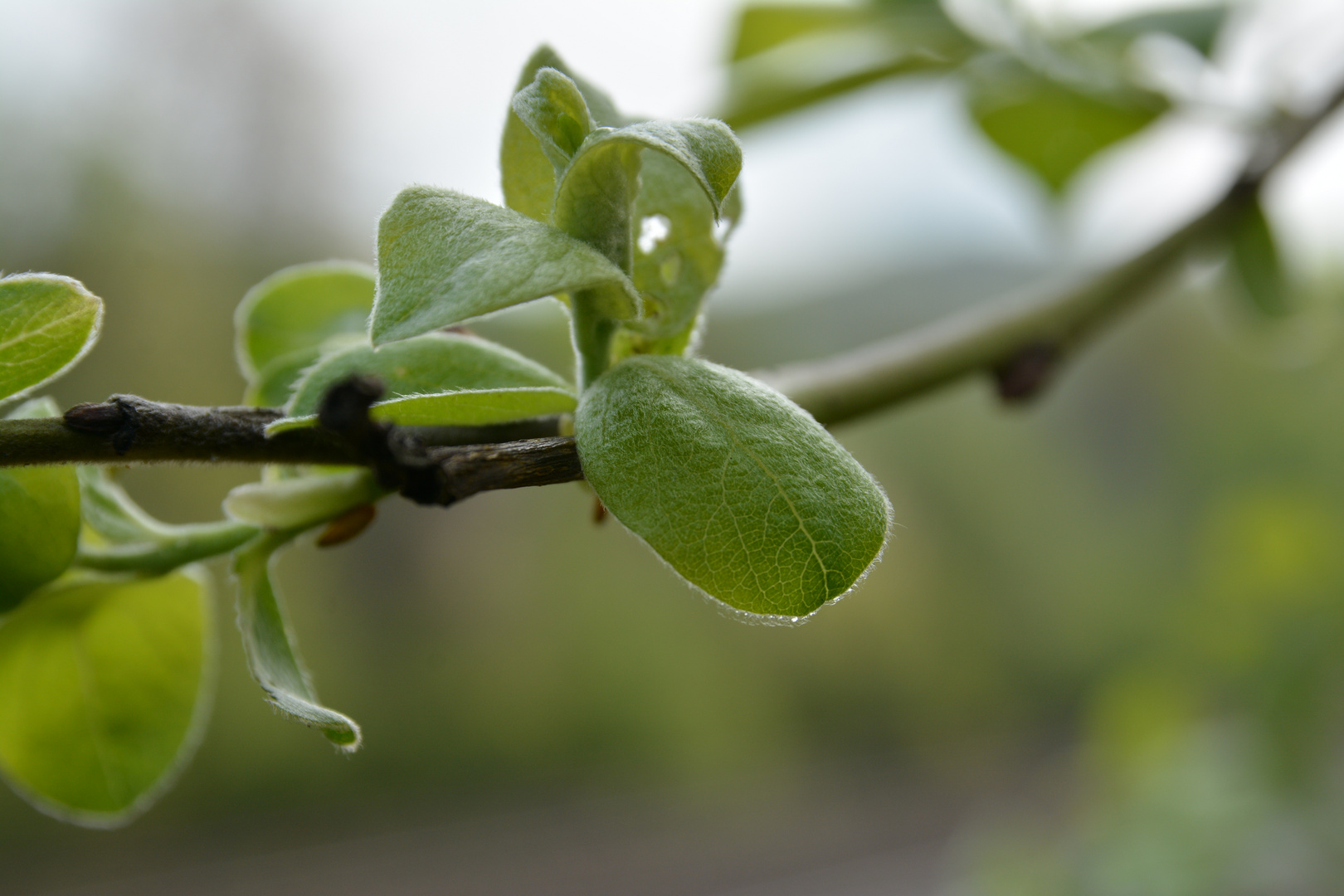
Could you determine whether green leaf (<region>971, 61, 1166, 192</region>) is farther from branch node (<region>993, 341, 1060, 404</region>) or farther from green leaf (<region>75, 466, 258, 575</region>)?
green leaf (<region>75, 466, 258, 575</region>)

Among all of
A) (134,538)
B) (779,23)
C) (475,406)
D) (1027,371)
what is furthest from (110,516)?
(779,23)

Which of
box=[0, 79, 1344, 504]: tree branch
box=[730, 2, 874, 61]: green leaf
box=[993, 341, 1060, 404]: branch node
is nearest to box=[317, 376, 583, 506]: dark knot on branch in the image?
box=[0, 79, 1344, 504]: tree branch

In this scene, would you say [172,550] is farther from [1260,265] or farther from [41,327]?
[1260,265]

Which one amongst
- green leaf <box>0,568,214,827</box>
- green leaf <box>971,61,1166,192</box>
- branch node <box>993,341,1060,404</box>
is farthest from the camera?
green leaf <box>971,61,1166,192</box>

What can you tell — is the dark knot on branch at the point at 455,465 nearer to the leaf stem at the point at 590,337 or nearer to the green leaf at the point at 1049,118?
the leaf stem at the point at 590,337

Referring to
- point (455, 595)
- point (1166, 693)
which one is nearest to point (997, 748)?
point (455, 595)

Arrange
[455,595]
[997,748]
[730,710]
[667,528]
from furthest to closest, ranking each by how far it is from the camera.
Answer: [997,748] < [730,710] < [455,595] < [667,528]

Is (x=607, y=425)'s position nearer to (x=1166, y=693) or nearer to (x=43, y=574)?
(x=43, y=574)
